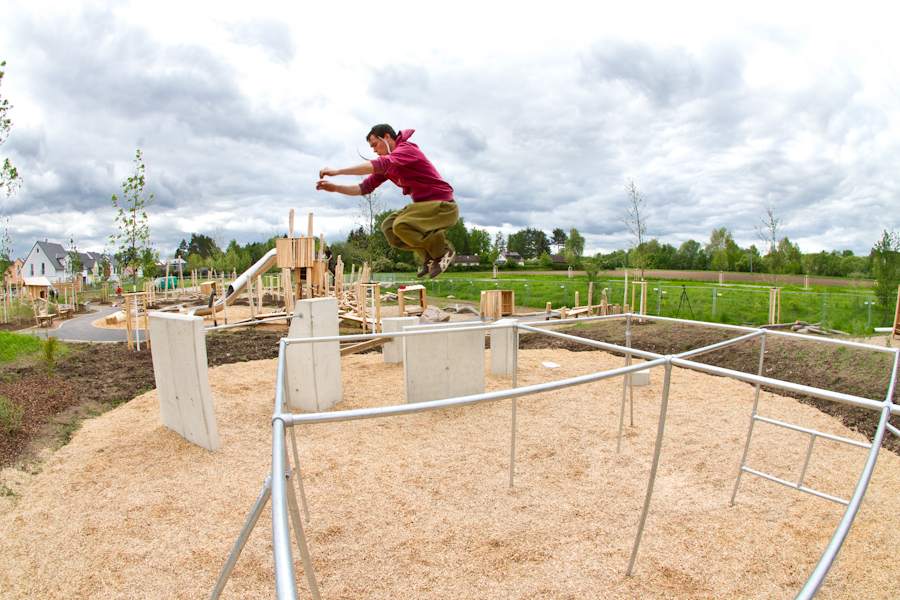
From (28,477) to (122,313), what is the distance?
16284mm

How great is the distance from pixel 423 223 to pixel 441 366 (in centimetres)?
315

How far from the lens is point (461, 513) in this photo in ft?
11.4

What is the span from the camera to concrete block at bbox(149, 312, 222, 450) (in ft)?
15.3

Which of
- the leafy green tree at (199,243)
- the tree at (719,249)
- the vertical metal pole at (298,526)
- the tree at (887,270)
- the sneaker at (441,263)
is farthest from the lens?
the leafy green tree at (199,243)

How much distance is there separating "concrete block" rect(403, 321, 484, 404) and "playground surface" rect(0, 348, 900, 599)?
22.8 inches

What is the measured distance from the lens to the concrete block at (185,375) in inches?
184

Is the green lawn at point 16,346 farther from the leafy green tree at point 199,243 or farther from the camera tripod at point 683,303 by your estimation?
the leafy green tree at point 199,243

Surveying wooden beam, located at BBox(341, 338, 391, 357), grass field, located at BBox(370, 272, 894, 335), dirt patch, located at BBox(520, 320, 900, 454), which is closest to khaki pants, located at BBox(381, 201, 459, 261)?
dirt patch, located at BBox(520, 320, 900, 454)

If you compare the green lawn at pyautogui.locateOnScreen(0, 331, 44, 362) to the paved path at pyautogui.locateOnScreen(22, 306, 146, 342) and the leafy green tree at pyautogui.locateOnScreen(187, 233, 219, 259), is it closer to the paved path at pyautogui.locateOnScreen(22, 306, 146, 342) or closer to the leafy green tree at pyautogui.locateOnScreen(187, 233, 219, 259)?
the paved path at pyautogui.locateOnScreen(22, 306, 146, 342)

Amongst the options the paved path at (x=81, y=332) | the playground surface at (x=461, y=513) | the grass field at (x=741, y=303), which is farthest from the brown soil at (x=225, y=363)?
the grass field at (x=741, y=303)

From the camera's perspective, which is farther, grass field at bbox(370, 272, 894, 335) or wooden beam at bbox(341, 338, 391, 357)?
grass field at bbox(370, 272, 894, 335)

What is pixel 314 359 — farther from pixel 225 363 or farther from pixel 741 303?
pixel 741 303

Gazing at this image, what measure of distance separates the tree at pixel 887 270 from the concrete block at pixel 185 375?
51.5 ft

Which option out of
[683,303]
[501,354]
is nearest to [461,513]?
[501,354]
